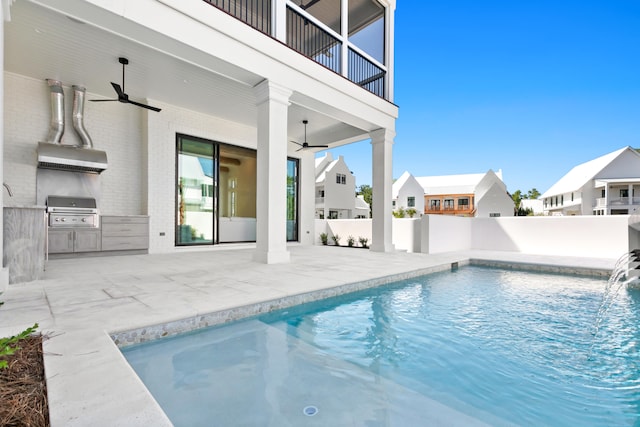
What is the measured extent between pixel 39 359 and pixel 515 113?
115 feet

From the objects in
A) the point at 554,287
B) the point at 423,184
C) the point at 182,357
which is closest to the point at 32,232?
the point at 182,357

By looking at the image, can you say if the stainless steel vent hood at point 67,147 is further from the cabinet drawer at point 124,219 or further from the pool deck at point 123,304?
the pool deck at point 123,304

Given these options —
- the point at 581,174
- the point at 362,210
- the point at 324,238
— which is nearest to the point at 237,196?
the point at 324,238

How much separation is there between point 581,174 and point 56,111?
29.9 meters

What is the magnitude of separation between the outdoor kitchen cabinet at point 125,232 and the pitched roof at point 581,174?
26.1 m

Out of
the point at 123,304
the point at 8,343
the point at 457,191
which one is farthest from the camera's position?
the point at 457,191

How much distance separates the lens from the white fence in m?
7.22

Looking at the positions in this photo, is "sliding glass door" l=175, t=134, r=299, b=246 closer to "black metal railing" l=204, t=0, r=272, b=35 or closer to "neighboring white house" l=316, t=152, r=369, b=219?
"black metal railing" l=204, t=0, r=272, b=35

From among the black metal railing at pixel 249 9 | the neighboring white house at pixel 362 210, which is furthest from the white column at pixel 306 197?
the neighboring white house at pixel 362 210

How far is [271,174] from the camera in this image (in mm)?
4953

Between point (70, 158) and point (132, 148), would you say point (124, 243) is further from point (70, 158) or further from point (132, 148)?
point (132, 148)

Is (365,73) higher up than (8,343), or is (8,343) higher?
(365,73)

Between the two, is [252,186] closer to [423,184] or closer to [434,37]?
[434,37]

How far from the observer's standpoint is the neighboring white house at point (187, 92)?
3.97 meters
